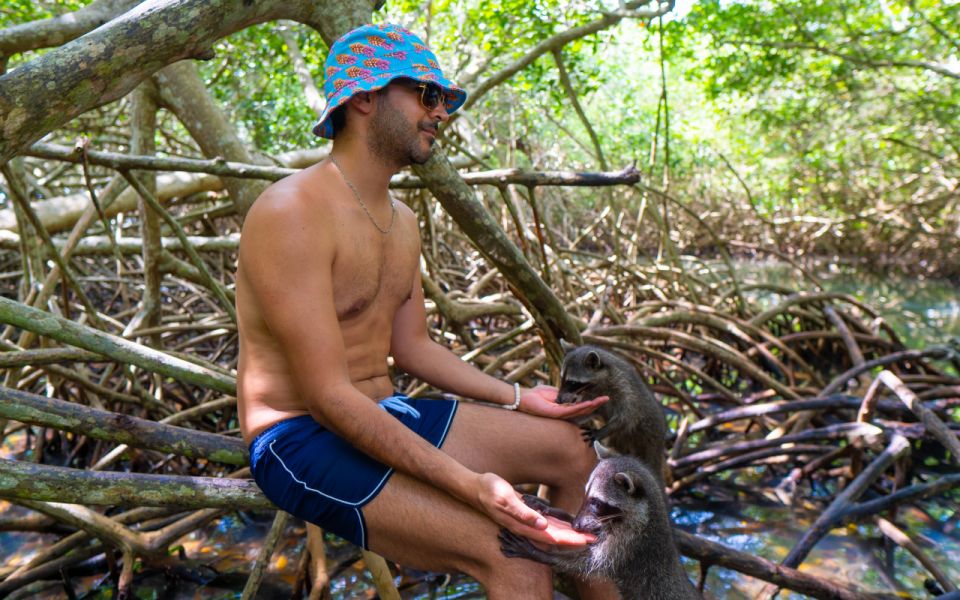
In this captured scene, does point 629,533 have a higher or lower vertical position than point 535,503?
lower

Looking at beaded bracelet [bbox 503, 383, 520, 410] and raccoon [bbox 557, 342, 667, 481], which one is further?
raccoon [bbox 557, 342, 667, 481]

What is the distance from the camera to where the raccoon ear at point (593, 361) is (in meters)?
3.18

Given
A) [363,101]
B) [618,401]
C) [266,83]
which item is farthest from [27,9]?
[618,401]

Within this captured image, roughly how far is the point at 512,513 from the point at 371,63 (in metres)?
1.30

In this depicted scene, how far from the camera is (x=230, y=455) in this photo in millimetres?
2139

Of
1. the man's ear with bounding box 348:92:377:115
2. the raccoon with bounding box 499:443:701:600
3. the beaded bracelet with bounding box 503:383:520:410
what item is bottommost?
the raccoon with bounding box 499:443:701:600

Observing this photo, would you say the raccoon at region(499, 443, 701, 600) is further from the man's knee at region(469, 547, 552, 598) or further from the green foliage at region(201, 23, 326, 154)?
the green foliage at region(201, 23, 326, 154)

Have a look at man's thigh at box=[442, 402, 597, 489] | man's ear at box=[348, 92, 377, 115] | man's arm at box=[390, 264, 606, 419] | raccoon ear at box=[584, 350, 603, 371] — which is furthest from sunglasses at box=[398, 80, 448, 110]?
raccoon ear at box=[584, 350, 603, 371]

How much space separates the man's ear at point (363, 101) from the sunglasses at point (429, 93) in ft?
0.35

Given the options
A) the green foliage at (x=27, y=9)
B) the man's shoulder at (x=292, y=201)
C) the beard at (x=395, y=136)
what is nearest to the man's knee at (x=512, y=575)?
the man's shoulder at (x=292, y=201)

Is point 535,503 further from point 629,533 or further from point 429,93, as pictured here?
point 429,93

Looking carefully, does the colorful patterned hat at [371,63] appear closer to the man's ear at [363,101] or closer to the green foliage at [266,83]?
Answer: the man's ear at [363,101]

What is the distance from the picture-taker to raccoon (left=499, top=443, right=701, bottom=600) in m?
2.21

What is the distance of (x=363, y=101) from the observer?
2164 millimetres
